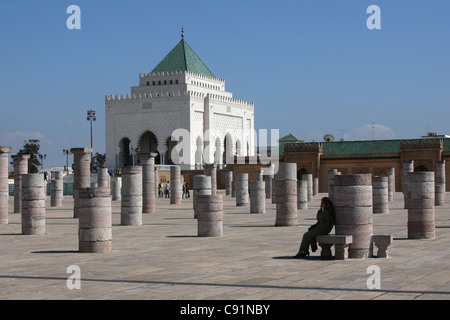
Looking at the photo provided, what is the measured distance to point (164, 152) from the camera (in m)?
53.2

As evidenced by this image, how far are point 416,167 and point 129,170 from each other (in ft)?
113

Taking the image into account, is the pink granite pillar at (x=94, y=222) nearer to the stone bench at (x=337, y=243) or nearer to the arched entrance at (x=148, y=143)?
the stone bench at (x=337, y=243)

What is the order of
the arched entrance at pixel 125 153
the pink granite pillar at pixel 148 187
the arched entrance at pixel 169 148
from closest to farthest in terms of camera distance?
the pink granite pillar at pixel 148 187, the arched entrance at pixel 169 148, the arched entrance at pixel 125 153

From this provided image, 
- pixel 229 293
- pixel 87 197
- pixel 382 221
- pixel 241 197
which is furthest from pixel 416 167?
pixel 229 293

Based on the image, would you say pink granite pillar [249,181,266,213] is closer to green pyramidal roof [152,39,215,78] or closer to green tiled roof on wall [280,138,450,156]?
green tiled roof on wall [280,138,450,156]

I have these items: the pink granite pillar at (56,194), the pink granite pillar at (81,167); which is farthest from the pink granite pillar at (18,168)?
the pink granite pillar at (56,194)

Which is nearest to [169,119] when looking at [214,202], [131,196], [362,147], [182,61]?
[182,61]

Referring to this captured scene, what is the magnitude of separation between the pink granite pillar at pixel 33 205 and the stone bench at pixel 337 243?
21.5ft

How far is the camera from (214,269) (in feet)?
25.5

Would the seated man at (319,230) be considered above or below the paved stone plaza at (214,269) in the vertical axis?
above

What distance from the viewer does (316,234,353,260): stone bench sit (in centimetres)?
830

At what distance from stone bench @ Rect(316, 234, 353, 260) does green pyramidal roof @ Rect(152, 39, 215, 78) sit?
4779cm

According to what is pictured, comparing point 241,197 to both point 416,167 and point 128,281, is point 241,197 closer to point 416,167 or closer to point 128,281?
point 128,281

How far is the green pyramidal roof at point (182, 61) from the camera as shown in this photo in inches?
2215
